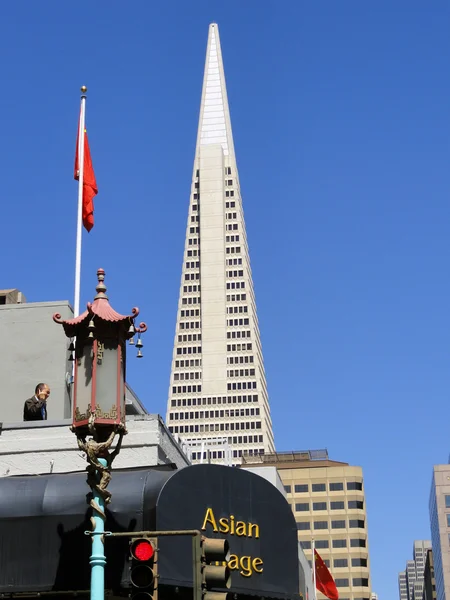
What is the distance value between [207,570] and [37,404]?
33.9 feet

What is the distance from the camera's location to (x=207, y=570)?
10.6 m

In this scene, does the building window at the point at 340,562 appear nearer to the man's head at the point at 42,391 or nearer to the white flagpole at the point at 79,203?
the white flagpole at the point at 79,203

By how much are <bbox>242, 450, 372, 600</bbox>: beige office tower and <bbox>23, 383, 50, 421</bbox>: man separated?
154 metres

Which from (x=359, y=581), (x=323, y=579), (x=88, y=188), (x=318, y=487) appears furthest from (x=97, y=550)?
(x=318, y=487)

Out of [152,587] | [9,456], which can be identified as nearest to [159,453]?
[9,456]

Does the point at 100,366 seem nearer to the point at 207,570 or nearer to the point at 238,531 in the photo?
the point at 207,570

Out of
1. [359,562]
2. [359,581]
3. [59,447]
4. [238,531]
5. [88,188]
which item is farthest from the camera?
[359,562]

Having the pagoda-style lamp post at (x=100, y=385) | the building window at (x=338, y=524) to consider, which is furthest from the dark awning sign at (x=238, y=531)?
the building window at (x=338, y=524)

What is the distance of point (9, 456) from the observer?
66.1ft

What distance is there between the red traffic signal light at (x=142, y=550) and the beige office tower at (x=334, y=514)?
163293mm

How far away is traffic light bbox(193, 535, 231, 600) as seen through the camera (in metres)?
10.3

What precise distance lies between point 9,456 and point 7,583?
355 cm

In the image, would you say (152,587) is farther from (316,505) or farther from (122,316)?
(316,505)

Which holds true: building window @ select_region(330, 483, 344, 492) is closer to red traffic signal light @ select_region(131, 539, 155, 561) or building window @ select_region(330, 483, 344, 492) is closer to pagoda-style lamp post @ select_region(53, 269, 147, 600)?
pagoda-style lamp post @ select_region(53, 269, 147, 600)
